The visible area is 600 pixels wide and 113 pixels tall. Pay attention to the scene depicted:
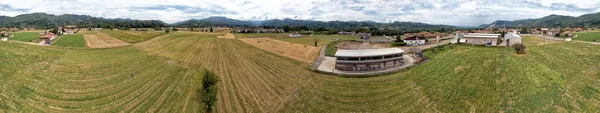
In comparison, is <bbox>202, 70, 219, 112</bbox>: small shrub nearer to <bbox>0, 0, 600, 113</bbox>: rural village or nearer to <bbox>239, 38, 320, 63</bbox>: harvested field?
<bbox>0, 0, 600, 113</bbox>: rural village

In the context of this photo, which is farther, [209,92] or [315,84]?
[315,84]

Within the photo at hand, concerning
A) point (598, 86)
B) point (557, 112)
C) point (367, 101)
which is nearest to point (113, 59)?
point (367, 101)

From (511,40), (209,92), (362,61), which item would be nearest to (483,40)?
(511,40)

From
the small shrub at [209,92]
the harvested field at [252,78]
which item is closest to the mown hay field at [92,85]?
the small shrub at [209,92]

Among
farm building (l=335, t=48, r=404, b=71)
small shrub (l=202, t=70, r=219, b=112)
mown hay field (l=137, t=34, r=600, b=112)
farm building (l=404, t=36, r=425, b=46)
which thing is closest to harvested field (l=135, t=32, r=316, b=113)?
mown hay field (l=137, t=34, r=600, b=112)

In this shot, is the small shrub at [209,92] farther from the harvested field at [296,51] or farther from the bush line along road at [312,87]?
the harvested field at [296,51]

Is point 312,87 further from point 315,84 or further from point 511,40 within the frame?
point 511,40
